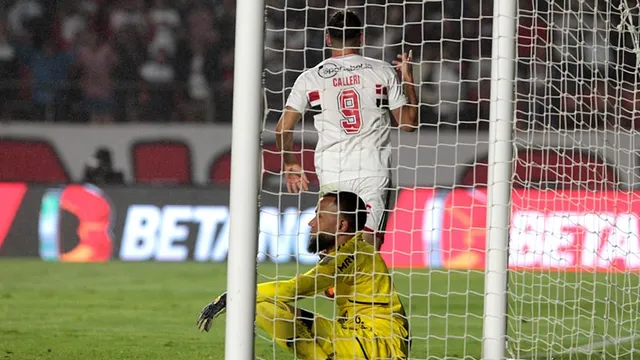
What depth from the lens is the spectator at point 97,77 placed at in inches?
561

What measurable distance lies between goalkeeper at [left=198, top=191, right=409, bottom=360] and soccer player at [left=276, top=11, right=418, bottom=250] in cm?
86

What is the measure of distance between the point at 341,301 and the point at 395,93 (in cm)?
136

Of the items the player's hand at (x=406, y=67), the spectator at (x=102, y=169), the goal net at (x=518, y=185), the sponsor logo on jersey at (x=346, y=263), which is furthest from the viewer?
the spectator at (x=102, y=169)

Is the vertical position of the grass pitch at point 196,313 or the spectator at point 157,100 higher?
the spectator at point 157,100

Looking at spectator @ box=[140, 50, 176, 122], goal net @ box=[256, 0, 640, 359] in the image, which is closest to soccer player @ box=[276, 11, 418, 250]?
goal net @ box=[256, 0, 640, 359]

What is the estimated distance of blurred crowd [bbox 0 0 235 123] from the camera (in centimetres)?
1431

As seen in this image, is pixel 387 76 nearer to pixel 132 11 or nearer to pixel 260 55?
pixel 260 55

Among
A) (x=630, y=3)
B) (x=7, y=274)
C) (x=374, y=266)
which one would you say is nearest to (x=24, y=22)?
(x=7, y=274)

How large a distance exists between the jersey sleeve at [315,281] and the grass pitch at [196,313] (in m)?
0.34

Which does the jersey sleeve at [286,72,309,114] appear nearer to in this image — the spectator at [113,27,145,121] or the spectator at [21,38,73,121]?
the spectator at [113,27,145,121]

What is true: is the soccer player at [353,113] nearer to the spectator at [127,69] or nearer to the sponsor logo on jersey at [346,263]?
the sponsor logo on jersey at [346,263]

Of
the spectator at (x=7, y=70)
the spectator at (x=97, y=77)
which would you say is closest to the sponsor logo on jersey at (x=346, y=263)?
the spectator at (x=97, y=77)

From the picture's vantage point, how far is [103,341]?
284 inches

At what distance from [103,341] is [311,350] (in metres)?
2.67
